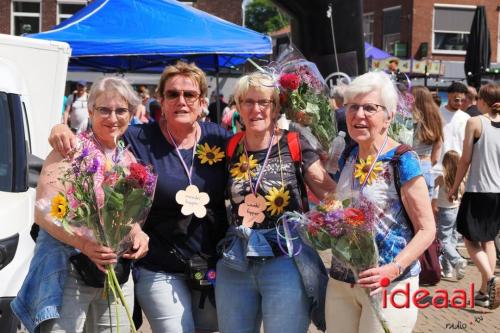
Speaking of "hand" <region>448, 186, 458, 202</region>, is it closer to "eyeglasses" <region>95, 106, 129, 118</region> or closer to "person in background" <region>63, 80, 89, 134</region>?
"eyeglasses" <region>95, 106, 129, 118</region>

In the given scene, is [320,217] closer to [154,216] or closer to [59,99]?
[154,216]

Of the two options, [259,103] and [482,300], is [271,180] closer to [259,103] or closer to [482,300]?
[259,103]

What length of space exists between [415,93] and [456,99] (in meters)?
1.96

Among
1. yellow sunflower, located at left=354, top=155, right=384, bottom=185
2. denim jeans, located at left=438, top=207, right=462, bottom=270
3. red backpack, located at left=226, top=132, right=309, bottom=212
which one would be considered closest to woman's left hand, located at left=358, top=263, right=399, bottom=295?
yellow sunflower, located at left=354, top=155, right=384, bottom=185

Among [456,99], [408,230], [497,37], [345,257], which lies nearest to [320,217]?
[345,257]

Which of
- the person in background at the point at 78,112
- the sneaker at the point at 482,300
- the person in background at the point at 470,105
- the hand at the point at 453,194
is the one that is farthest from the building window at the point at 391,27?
the sneaker at the point at 482,300

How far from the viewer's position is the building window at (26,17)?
100 feet

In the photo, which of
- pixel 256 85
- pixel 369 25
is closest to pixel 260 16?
pixel 369 25

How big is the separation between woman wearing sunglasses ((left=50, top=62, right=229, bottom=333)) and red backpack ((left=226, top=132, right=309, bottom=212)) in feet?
0.24

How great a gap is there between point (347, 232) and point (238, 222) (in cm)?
74

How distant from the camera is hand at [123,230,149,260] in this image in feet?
11.7

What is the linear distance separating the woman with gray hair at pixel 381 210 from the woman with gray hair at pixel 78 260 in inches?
39.1

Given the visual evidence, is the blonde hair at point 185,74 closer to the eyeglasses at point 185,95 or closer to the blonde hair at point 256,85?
the eyeglasses at point 185,95

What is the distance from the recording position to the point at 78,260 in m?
3.61
